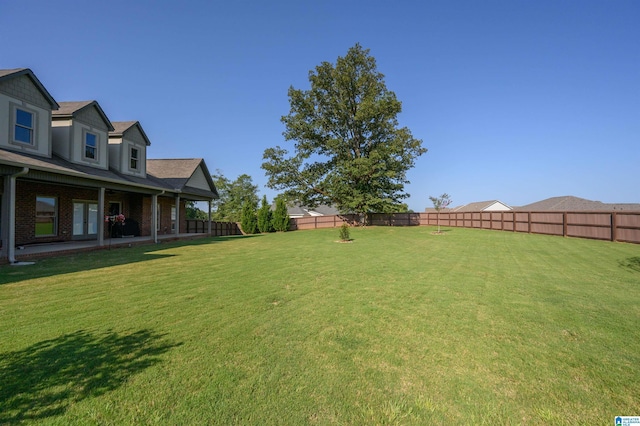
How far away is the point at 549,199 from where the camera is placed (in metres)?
34.6

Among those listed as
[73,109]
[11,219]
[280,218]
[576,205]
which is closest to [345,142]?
[280,218]

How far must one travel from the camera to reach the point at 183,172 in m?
18.0

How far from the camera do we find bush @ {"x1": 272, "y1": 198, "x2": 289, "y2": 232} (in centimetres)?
2419

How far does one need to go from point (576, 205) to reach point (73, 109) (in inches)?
1565

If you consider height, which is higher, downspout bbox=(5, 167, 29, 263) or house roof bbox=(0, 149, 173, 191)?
house roof bbox=(0, 149, 173, 191)

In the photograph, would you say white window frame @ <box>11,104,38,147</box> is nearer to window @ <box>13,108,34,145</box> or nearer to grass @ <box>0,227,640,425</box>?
window @ <box>13,108,34,145</box>

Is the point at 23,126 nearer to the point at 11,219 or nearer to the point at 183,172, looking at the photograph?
the point at 11,219

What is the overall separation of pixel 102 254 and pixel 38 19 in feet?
26.1

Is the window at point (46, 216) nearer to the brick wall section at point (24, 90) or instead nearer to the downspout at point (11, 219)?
the brick wall section at point (24, 90)

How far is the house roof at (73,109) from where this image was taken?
429 inches

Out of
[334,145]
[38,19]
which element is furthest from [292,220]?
[38,19]

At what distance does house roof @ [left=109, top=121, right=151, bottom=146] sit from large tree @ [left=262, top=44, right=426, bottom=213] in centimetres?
1154

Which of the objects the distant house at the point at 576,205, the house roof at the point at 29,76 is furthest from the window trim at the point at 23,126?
the distant house at the point at 576,205

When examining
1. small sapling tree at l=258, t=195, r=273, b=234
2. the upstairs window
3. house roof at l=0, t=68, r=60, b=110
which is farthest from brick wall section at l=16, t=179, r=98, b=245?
small sapling tree at l=258, t=195, r=273, b=234
